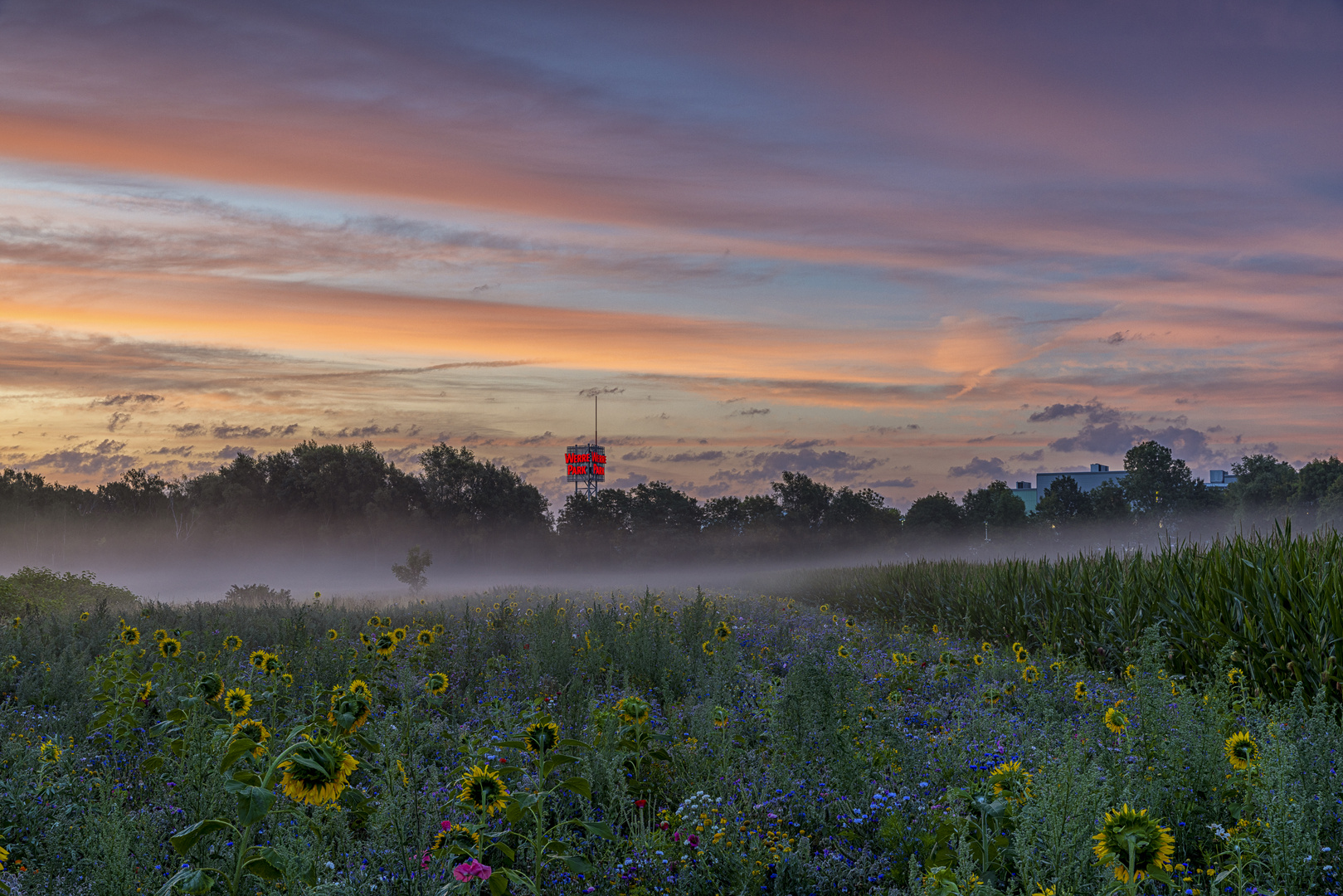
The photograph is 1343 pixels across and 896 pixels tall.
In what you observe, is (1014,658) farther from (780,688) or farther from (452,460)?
(452,460)

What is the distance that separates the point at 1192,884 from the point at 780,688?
280cm

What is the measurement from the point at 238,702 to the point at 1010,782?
3.82 m

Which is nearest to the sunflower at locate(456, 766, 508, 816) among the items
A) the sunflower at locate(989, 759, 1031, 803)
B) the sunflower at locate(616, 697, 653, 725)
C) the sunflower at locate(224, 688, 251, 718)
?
the sunflower at locate(616, 697, 653, 725)

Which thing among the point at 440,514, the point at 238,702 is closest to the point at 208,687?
the point at 238,702

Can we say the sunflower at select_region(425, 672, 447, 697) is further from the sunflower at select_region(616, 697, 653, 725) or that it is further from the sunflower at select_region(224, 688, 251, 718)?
the sunflower at select_region(616, 697, 653, 725)

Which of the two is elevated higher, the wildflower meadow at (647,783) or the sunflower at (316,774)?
the sunflower at (316,774)

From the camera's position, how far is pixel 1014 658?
9047 millimetres

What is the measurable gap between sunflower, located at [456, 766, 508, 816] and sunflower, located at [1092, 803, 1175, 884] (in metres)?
2.13

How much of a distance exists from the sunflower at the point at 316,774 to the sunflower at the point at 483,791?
610mm

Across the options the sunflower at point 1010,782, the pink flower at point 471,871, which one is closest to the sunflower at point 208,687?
the pink flower at point 471,871

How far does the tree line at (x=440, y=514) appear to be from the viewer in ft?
186

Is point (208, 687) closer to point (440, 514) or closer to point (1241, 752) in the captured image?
point (1241, 752)

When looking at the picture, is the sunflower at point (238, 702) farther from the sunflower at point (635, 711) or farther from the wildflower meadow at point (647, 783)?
the sunflower at point (635, 711)

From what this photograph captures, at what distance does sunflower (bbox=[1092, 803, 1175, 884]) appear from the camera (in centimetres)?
261
